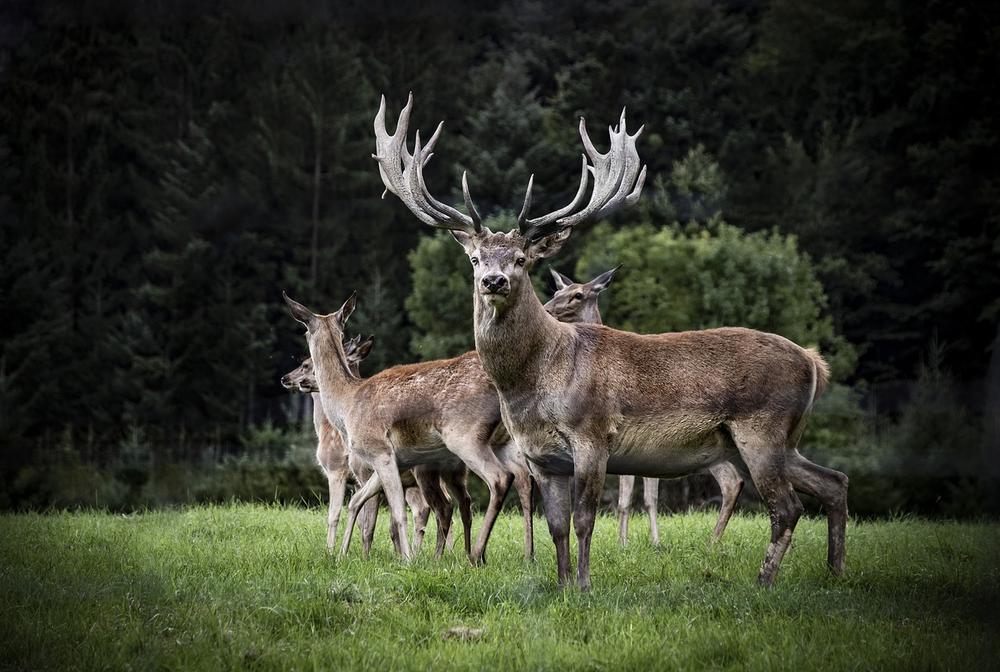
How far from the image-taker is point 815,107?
36.3 m

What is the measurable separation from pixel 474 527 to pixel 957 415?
32.0 ft

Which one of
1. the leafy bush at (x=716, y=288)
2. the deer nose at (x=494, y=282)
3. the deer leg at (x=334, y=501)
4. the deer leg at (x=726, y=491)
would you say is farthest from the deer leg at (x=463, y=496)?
the leafy bush at (x=716, y=288)

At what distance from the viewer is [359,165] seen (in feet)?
126

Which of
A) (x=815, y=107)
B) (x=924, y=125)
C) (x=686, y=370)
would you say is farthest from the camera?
(x=815, y=107)

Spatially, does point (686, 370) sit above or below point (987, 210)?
below

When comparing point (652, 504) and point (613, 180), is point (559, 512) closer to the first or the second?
point (613, 180)

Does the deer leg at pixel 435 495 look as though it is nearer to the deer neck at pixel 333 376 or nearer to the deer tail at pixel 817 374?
the deer neck at pixel 333 376

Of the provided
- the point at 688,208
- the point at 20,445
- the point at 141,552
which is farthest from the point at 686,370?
the point at 688,208

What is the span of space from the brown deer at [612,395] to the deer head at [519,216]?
0.01 m

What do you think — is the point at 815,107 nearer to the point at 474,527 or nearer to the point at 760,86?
the point at 760,86

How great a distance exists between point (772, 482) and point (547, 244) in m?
1.85

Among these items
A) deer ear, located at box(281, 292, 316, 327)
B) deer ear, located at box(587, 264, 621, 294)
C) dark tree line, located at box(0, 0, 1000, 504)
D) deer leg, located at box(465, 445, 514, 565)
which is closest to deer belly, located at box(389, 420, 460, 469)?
deer leg, located at box(465, 445, 514, 565)

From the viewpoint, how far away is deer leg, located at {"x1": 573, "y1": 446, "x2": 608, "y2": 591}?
21.9 feet

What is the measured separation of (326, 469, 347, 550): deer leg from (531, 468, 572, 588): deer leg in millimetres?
2396
